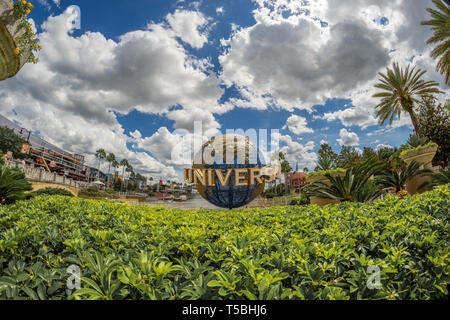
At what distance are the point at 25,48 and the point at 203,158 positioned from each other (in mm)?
10179

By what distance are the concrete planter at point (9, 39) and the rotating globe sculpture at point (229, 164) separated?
9074mm

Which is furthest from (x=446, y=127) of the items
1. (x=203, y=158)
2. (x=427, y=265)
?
(x=427, y=265)

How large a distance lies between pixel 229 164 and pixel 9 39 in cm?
1088

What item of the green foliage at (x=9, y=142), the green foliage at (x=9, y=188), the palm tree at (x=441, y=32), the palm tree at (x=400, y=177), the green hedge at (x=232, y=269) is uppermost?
the palm tree at (x=441, y=32)

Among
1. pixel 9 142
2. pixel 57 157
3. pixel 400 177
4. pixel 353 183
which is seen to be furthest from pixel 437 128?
pixel 57 157

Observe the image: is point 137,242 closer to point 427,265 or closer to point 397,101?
point 427,265

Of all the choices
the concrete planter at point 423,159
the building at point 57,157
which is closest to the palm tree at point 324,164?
the concrete planter at point 423,159

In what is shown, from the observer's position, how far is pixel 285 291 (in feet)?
3.58

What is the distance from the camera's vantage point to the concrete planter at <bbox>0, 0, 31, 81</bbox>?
15.7 feet

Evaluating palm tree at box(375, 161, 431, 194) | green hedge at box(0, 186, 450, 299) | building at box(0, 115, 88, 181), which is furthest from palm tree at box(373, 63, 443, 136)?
building at box(0, 115, 88, 181)

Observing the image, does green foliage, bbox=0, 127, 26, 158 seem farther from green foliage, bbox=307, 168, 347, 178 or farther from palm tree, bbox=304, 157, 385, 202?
palm tree, bbox=304, 157, 385, 202

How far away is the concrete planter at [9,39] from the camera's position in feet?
15.7

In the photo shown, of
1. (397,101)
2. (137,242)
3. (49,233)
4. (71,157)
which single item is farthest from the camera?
(71,157)

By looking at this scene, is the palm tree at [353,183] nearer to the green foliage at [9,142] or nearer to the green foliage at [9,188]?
the green foliage at [9,188]
